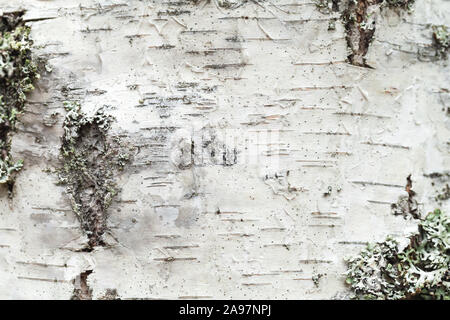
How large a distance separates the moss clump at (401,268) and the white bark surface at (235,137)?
0.15ft

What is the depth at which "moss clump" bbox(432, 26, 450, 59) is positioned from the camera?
1317mm

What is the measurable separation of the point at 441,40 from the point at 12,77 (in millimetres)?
1336

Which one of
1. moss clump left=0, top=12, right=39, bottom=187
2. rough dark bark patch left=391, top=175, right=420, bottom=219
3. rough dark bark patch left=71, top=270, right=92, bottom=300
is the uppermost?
moss clump left=0, top=12, right=39, bottom=187

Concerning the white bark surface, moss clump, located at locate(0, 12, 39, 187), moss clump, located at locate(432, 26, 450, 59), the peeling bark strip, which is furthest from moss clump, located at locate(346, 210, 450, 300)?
moss clump, located at locate(0, 12, 39, 187)

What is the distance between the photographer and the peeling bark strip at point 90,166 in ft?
4.25

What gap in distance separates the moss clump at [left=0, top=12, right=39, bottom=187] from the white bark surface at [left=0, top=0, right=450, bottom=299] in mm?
38

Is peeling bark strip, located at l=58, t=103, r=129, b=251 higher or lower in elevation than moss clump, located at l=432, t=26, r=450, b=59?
lower

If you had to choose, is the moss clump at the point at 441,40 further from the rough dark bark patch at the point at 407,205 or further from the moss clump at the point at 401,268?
the moss clump at the point at 401,268

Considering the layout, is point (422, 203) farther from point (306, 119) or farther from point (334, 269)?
point (306, 119)

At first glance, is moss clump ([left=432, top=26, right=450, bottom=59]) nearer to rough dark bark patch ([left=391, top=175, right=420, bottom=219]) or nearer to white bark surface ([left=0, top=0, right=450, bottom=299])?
white bark surface ([left=0, top=0, right=450, bottom=299])

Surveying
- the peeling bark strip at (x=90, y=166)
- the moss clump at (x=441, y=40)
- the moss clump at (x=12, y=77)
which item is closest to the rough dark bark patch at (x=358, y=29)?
the moss clump at (x=441, y=40)

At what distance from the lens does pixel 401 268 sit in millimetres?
1312
